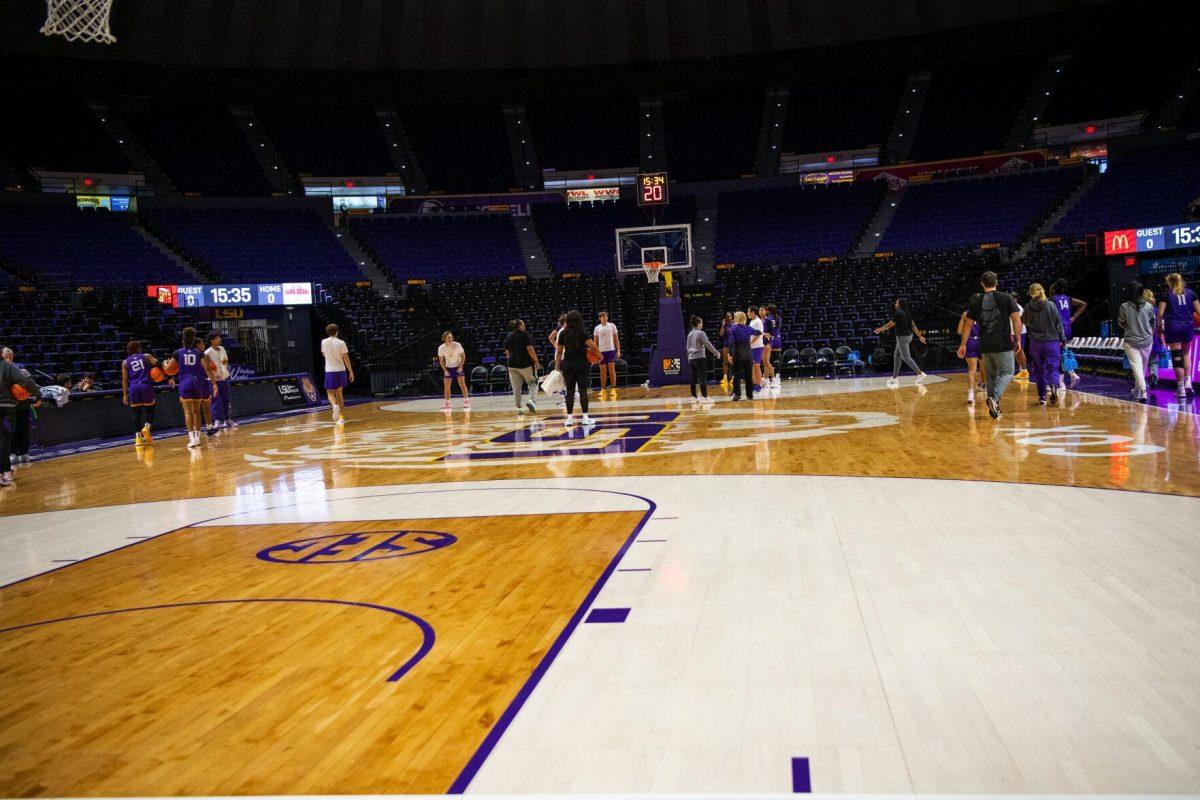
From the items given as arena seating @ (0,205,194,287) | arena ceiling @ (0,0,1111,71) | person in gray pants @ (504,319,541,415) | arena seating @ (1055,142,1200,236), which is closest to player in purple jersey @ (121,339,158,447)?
person in gray pants @ (504,319,541,415)

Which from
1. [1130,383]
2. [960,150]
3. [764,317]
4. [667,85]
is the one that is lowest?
[1130,383]

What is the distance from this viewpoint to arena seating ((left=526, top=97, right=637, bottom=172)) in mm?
38344

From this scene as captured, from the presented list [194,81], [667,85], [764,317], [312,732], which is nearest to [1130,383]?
[764,317]

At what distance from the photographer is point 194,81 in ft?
102

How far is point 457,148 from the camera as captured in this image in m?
38.3

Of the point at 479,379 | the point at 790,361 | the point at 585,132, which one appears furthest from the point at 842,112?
the point at 479,379

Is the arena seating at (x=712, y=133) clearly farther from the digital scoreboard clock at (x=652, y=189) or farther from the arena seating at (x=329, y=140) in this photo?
the arena seating at (x=329, y=140)

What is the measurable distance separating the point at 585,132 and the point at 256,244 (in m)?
14.3

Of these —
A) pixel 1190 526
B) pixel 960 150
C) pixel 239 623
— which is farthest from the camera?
pixel 960 150

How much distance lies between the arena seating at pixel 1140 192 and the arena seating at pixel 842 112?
8.52 m

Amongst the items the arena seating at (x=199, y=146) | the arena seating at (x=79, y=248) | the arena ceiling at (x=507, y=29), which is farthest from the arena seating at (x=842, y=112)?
the arena seating at (x=79, y=248)

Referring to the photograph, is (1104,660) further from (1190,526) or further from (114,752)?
(114,752)

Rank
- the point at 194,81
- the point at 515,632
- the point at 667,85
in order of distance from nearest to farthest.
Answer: the point at 515,632 < the point at 194,81 < the point at 667,85

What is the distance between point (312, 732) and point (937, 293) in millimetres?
27432
